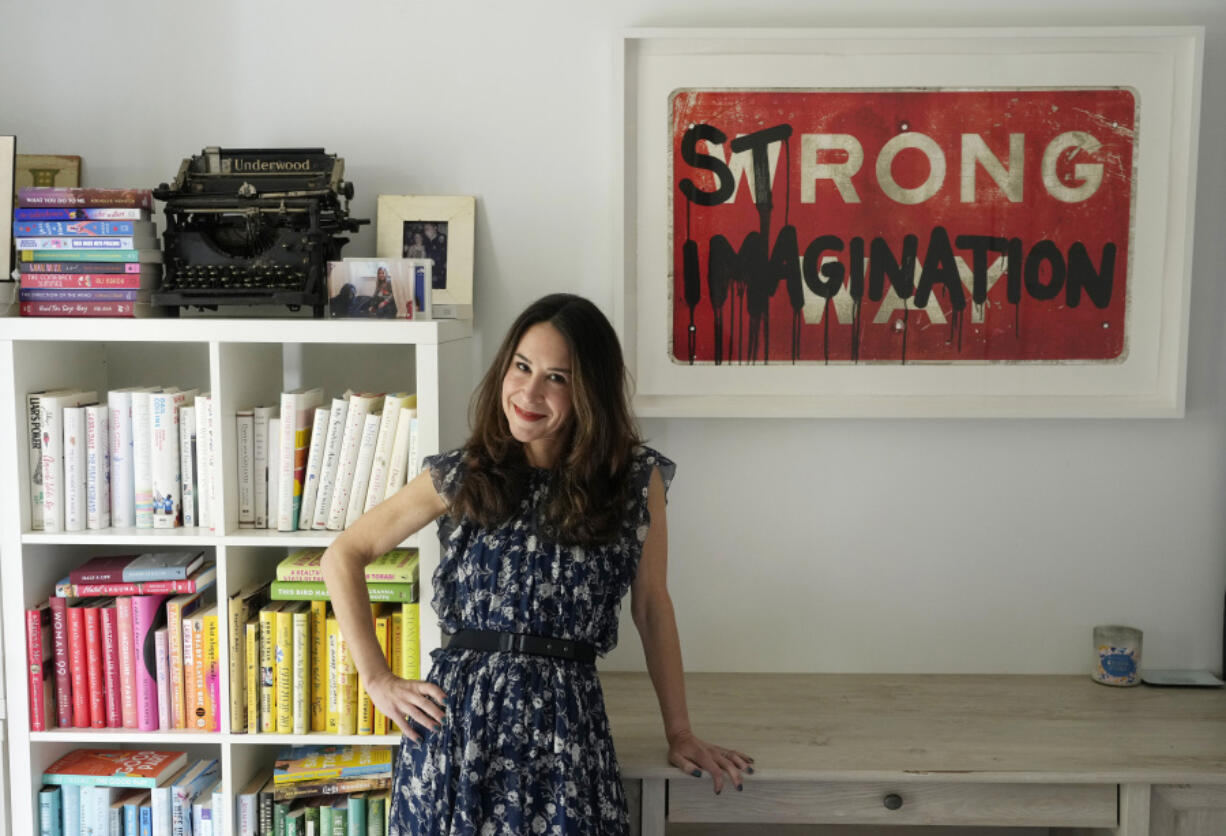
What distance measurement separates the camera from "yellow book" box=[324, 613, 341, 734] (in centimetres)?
199

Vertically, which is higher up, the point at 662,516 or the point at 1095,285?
the point at 1095,285

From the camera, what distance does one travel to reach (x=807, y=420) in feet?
7.79

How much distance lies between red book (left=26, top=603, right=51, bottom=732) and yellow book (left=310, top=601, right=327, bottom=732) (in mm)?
496

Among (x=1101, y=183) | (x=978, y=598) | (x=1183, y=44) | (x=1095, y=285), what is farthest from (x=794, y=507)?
(x=1183, y=44)

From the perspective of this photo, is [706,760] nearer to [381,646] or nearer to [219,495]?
[381,646]

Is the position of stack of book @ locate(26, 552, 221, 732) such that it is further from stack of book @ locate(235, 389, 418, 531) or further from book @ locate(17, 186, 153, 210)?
book @ locate(17, 186, 153, 210)

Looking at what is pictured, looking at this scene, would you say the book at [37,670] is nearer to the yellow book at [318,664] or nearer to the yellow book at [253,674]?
the yellow book at [253,674]

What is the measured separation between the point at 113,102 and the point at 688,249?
4.21ft

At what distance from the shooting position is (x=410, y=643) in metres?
1.99

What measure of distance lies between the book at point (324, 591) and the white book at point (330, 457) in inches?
4.3

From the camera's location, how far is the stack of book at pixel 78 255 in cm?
202

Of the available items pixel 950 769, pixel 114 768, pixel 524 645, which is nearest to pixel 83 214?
pixel 114 768

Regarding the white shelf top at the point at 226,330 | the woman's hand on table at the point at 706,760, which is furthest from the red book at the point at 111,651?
the woman's hand on table at the point at 706,760

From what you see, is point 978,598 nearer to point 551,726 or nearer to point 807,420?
point 807,420
